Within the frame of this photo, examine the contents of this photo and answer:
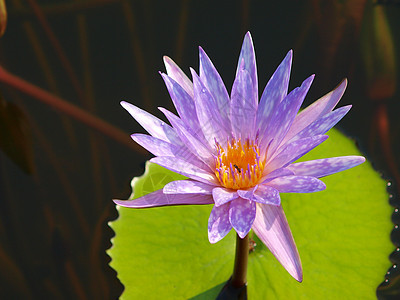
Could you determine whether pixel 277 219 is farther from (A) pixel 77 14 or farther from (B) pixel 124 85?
(A) pixel 77 14

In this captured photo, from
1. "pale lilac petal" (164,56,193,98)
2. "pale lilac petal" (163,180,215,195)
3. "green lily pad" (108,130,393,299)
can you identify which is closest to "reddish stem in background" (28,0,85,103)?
"green lily pad" (108,130,393,299)

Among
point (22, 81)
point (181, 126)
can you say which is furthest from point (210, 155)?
point (22, 81)

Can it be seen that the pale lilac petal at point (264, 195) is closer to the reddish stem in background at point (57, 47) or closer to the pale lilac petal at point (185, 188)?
the pale lilac petal at point (185, 188)

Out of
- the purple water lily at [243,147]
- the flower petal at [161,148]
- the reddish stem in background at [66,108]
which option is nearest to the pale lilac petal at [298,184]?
the purple water lily at [243,147]

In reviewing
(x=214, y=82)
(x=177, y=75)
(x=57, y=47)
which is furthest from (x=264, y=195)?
(x=57, y=47)

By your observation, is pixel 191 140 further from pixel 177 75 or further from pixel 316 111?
pixel 316 111

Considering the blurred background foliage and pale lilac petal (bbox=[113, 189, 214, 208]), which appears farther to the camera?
the blurred background foliage

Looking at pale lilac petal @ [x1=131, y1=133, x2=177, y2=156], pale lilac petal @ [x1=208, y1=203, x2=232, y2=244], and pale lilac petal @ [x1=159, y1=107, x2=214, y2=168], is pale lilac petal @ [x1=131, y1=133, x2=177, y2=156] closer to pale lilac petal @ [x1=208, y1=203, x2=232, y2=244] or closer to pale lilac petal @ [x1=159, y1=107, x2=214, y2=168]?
pale lilac petal @ [x1=159, y1=107, x2=214, y2=168]
